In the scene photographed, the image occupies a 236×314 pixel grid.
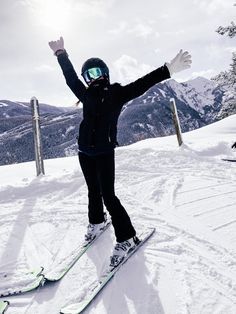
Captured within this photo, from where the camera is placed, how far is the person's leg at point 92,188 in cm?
413

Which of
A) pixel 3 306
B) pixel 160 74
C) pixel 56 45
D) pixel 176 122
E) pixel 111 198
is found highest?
pixel 56 45

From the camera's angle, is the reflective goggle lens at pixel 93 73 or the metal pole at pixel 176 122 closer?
the reflective goggle lens at pixel 93 73

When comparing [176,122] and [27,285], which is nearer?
[27,285]

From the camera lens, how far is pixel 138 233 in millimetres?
4520

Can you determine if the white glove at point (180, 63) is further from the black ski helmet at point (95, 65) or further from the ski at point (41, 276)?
the ski at point (41, 276)

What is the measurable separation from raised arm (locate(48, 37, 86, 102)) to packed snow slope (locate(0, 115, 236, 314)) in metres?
1.85

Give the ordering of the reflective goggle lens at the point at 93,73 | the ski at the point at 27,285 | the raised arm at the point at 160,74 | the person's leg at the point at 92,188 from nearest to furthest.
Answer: the ski at the point at 27,285 → the raised arm at the point at 160,74 → the reflective goggle lens at the point at 93,73 → the person's leg at the point at 92,188

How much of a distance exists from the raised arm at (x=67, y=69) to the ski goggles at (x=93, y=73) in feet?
0.64

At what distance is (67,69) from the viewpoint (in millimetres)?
4316

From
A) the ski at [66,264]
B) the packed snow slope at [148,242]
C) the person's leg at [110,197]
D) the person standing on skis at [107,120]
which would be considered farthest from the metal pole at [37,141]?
the person's leg at [110,197]

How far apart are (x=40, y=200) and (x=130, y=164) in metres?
2.80

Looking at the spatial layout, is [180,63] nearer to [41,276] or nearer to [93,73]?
[93,73]

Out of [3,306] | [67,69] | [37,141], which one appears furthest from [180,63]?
[37,141]

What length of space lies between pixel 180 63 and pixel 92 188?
1789 mm
